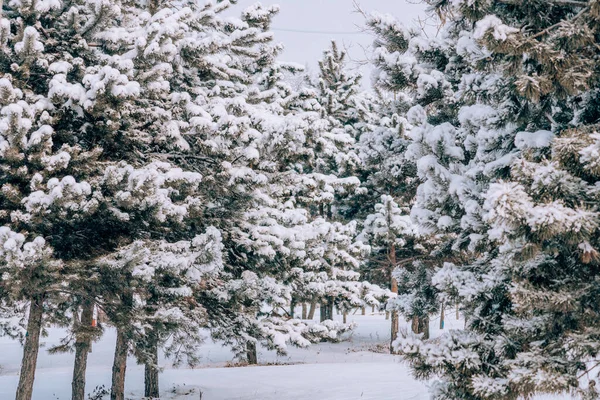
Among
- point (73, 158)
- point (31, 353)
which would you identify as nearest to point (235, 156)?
point (73, 158)

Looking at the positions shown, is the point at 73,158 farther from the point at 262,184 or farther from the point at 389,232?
the point at 389,232

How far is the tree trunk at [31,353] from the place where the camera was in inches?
345

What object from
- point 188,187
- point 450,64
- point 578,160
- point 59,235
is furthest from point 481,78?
point 59,235

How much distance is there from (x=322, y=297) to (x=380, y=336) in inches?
719

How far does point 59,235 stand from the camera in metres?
8.59

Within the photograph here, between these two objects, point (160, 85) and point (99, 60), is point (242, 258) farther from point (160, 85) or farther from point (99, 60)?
point (99, 60)

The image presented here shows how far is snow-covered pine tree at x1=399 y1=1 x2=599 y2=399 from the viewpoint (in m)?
4.55

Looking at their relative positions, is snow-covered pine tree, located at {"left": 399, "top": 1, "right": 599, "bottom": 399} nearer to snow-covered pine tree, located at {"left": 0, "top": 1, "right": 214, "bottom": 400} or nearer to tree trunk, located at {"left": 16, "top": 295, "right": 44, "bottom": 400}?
snow-covered pine tree, located at {"left": 0, "top": 1, "right": 214, "bottom": 400}

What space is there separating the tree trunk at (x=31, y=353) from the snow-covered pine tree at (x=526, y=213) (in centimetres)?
660

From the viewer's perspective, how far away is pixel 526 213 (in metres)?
4.25

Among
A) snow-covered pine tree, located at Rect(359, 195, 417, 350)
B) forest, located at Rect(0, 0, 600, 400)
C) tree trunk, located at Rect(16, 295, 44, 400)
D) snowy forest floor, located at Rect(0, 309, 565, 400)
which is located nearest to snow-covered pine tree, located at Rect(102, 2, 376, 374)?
forest, located at Rect(0, 0, 600, 400)

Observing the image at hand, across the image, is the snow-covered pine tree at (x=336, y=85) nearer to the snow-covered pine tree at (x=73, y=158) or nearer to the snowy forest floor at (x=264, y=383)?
the snowy forest floor at (x=264, y=383)

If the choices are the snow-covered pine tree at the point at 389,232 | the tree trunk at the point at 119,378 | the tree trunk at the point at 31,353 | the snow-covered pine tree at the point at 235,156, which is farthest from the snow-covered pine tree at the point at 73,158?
the snow-covered pine tree at the point at 389,232

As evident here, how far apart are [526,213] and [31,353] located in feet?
27.5
